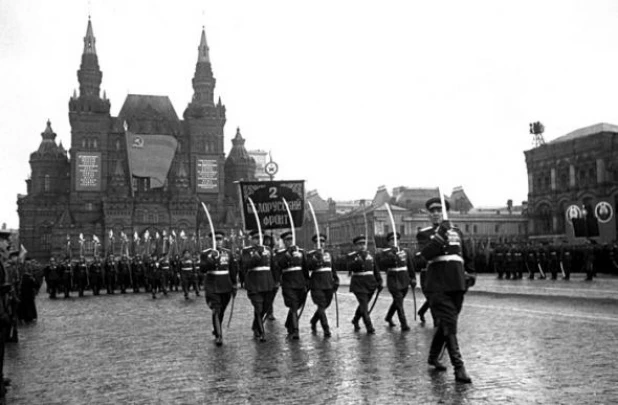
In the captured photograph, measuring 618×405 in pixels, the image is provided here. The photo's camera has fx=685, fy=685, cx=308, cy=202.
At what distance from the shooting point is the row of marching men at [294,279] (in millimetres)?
12180

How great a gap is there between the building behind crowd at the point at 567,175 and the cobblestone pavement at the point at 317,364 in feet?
156

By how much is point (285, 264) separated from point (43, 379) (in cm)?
535

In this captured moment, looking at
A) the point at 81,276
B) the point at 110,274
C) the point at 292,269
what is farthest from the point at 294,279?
the point at 110,274

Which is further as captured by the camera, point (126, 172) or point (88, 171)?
point (126, 172)

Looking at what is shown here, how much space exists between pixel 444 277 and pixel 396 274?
5.52 meters

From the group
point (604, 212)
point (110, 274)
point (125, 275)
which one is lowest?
point (125, 275)

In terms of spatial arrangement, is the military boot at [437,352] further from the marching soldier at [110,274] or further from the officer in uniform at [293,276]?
the marching soldier at [110,274]

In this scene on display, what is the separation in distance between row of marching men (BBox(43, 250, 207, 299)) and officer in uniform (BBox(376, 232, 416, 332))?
50.9 feet

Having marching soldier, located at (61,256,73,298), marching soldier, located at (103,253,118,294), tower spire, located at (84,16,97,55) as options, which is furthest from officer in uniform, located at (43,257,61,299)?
tower spire, located at (84,16,97,55)

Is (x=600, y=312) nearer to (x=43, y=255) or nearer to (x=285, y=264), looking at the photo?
(x=285, y=264)

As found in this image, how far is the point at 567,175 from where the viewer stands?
2675 inches

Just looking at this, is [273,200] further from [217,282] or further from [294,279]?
Result: [217,282]

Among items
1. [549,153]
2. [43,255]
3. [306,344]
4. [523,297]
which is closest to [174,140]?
[43,255]

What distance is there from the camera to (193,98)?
99.8 meters
